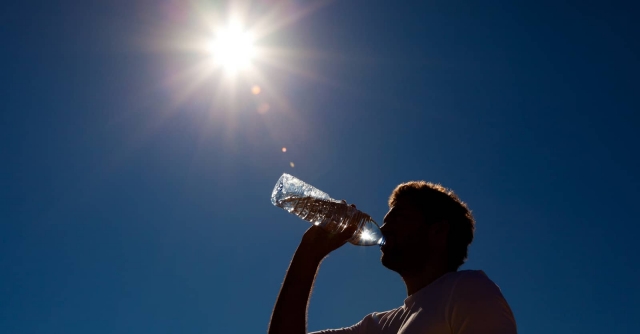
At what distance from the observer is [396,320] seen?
2.29 meters

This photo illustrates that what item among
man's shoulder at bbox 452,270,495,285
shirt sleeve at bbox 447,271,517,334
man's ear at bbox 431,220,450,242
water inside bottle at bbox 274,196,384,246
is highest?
water inside bottle at bbox 274,196,384,246

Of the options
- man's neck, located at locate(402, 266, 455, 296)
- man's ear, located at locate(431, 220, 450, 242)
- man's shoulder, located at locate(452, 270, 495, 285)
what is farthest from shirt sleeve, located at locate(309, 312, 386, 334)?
man's shoulder, located at locate(452, 270, 495, 285)

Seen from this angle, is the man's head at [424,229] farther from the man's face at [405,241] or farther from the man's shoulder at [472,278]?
the man's shoulder at [472,278]

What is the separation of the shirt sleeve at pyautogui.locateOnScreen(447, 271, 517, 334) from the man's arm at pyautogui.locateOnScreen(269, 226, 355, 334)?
0.69 meters

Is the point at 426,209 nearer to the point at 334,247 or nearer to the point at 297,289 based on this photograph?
the point at 334,247

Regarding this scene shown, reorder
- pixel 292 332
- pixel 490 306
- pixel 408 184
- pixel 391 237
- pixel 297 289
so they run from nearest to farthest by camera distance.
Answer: pixel 490 306
pixel 292 332
pixel 297 289
pixel 391 237
pixel 408 184

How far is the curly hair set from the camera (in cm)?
277

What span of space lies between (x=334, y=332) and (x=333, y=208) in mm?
705

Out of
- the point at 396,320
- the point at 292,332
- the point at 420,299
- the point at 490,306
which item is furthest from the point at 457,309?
the point at 292,332

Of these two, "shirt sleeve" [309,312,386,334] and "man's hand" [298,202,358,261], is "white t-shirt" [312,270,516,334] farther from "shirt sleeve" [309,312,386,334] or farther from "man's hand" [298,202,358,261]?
"man's hand" [298,202,358,261]

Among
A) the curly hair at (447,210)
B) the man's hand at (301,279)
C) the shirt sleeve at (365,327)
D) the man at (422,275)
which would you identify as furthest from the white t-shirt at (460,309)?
the curly hair at (447,210)

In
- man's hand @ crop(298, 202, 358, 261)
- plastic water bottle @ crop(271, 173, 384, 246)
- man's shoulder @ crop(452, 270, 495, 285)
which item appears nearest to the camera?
man's shoulder @ crop(452, 270, 495, 285)

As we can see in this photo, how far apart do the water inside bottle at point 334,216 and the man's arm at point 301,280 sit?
90 millimetres

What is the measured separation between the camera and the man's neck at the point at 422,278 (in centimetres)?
249
